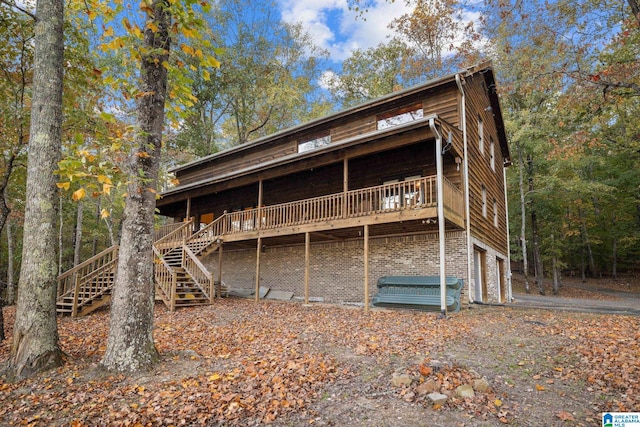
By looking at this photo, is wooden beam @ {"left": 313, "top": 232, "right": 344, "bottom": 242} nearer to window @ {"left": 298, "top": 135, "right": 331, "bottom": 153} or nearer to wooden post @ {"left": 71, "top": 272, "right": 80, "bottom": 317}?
window @ {"left": 298, "top": 135, "right": 331, "bottom": 153}

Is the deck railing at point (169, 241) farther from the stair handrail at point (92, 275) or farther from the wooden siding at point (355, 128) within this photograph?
the wooden siding at point (355, 128)

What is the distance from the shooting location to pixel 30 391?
466cm

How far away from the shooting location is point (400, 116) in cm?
1456

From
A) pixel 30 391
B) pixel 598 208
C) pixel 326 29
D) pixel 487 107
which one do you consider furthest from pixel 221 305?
pixel 598 208

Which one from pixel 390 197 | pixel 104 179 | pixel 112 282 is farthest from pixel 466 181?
pixel 112 282

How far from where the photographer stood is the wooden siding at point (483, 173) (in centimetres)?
1368

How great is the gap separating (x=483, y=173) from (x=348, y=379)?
13.4 meters

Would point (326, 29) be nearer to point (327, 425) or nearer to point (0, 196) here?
point (0, 196)

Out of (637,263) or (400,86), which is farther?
(637,263)

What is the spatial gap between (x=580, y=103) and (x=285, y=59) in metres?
22.5

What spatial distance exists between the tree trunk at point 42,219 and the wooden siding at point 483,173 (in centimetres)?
1205

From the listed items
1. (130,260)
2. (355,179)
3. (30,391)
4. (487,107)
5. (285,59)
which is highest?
(285,59)

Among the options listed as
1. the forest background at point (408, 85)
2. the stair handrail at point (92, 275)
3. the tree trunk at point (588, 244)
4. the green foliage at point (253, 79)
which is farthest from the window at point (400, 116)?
the tree trunk at point (588, 244)

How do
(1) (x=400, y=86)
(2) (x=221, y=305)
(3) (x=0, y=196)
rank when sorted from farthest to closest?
(1) (x=400, y=86) → (2) (x=221, y=305) → (3) (x=0, y=196)
